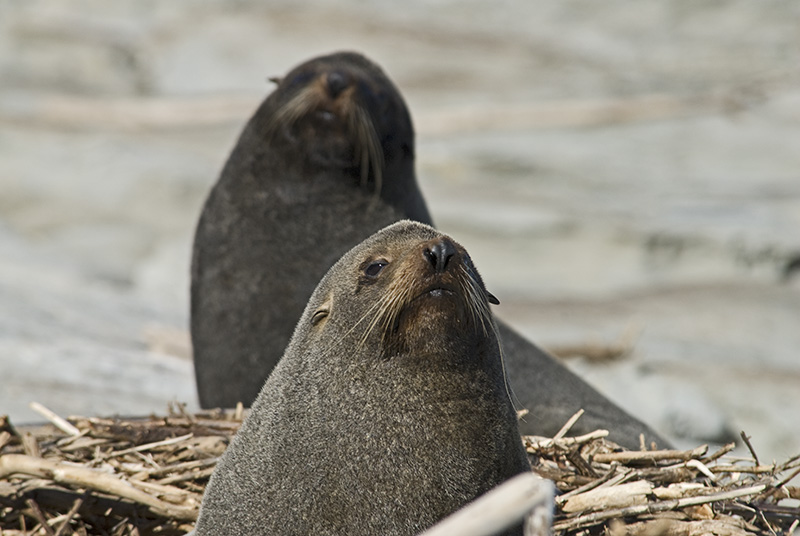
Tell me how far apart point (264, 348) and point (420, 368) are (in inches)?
94.3

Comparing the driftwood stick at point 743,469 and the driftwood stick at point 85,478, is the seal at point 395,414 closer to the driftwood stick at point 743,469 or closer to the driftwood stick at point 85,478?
the driftwood stick at point 85,478

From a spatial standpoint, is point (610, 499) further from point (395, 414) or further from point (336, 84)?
point (336, 84)

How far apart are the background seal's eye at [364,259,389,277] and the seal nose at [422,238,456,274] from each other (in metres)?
0.22

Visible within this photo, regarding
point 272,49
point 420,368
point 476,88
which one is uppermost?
point 272,49

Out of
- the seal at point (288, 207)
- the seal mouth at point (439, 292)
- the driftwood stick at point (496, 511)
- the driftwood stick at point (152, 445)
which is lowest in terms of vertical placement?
the driftwood stick at point (152, 445)

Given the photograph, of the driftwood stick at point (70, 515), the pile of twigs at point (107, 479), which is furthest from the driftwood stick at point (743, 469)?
the driftwood stick at point (70, 515)

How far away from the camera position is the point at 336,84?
6.16 metres

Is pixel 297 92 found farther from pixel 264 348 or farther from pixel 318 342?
pixel 318 342

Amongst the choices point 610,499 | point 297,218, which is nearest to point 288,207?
point 297,218

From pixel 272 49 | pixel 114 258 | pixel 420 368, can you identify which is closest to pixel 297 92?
pixel 420 368

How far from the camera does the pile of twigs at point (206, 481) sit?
396cm

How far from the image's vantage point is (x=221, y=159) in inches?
722

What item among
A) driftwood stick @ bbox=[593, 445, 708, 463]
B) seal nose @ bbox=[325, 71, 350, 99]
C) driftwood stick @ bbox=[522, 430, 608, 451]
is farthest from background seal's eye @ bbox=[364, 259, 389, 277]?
seal nose @ bbox=[325, 71, 350, 99]

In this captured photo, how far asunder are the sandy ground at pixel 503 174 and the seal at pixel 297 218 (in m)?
1.70
